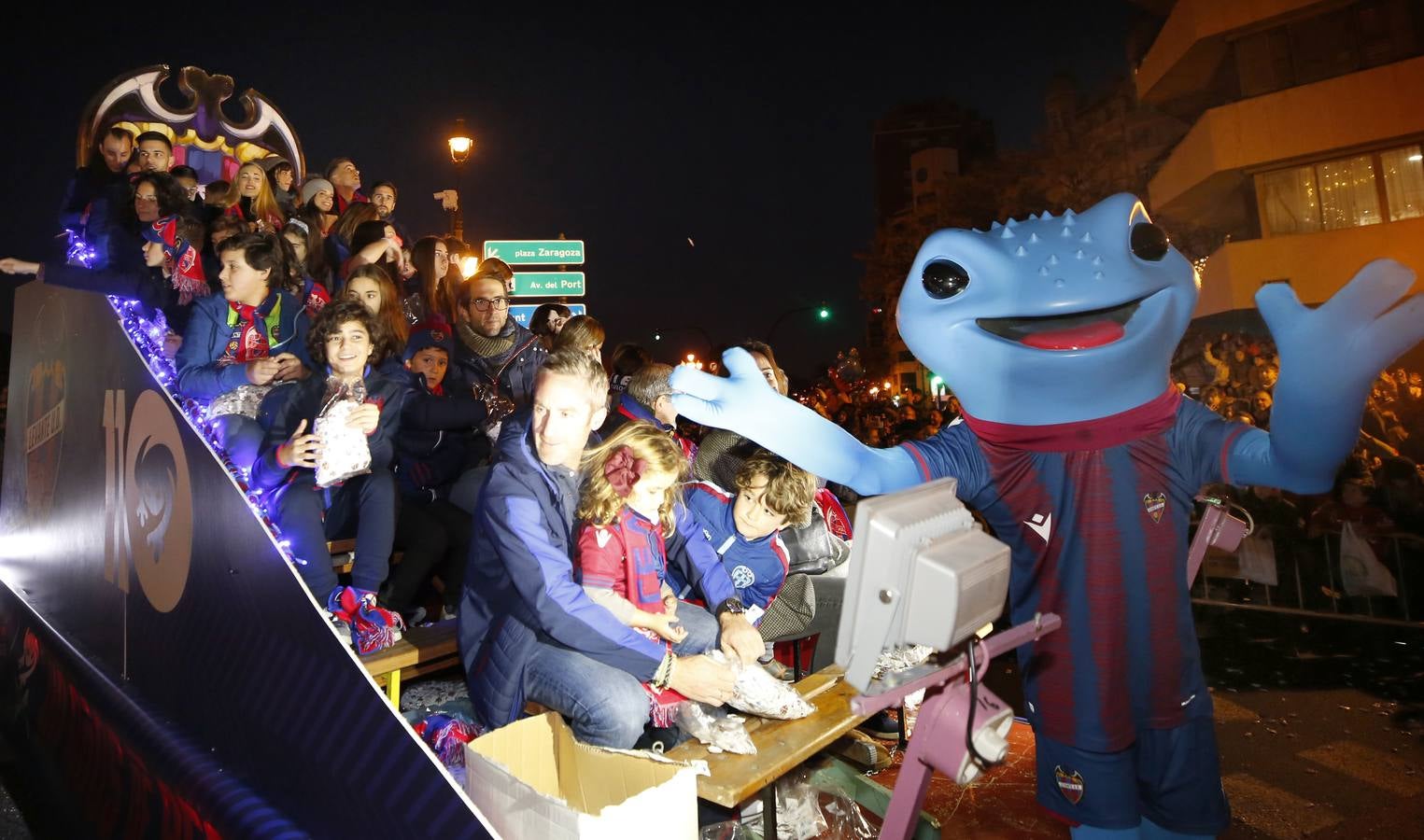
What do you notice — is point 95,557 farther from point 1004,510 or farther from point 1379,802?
point 1379,802

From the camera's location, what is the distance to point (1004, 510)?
2.14 metres

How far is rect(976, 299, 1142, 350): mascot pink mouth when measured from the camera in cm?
199

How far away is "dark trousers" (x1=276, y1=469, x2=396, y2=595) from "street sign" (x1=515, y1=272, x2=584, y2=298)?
44.7 feet

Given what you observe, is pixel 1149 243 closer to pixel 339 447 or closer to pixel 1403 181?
pixel 339 447

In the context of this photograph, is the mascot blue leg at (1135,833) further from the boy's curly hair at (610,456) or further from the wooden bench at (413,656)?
the wooden bench at (413,656)

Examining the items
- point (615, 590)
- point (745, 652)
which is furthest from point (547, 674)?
point (745, 652)

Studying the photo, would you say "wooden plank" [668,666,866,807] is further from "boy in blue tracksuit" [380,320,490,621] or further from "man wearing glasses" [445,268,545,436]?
"man wearing glasses" [445,268,545,436]

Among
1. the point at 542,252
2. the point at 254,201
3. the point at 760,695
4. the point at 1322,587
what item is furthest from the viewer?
the point at 542,252

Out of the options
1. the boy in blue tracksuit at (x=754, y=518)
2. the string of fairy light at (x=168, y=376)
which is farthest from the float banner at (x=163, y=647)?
the boy in blue tracksuit at (x=754, y=518)

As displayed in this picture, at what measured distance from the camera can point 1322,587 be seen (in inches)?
258

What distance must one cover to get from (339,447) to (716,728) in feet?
5.66

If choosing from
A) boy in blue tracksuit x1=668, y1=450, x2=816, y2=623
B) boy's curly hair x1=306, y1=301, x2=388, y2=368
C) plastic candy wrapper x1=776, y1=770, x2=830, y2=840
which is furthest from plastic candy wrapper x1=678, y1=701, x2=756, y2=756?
boy's curly hair x1=306, y1=301, x2=388, y2=368

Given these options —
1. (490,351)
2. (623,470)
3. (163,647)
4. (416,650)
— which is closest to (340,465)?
(416,650)

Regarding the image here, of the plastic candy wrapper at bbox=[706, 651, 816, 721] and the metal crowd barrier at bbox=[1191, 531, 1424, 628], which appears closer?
the plastic candy wrapper at bbox=[706, 651, 816, 721]
